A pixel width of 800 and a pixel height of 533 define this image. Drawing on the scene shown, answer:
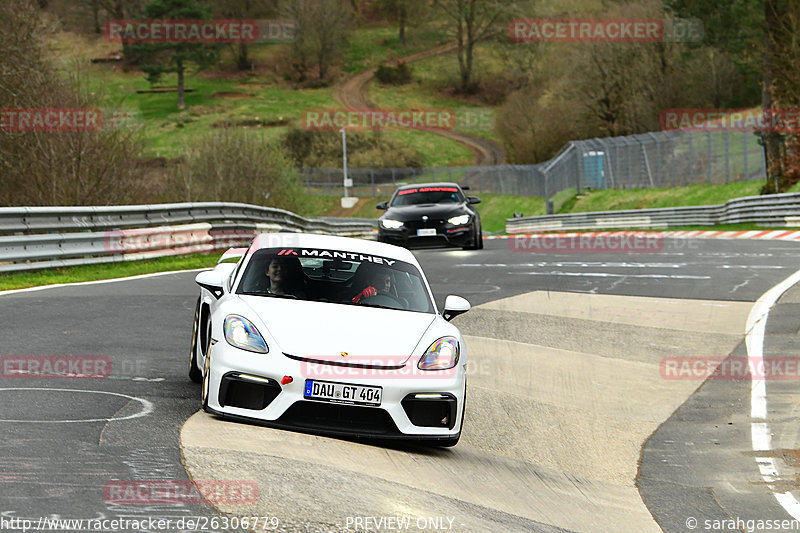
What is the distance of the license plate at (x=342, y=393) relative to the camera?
679 centimetres

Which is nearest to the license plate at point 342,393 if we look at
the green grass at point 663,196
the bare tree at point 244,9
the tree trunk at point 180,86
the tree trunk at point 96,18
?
the green grass at point 663,196

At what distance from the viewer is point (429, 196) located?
23719 mm

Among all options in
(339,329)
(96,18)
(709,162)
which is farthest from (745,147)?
(96,18)

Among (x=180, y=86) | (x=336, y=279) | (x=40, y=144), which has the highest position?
A: (x=180, y=86)

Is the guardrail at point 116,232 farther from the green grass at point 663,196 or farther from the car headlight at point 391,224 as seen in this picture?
the green grass at point 663,196

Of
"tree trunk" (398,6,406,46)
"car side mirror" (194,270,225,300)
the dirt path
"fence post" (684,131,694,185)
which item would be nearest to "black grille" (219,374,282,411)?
"car side mirror" (194,270,225,300)

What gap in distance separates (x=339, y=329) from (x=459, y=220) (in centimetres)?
1594

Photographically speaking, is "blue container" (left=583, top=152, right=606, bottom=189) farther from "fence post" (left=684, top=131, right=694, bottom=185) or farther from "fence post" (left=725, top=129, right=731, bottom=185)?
"fence post" (left=725, top=129, right=731, bottom=185)

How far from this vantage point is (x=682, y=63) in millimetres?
65250

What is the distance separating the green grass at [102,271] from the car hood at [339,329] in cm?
939

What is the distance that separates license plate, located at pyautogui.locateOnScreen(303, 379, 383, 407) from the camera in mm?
6793

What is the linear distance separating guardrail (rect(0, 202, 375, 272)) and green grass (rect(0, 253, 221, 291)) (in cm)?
12

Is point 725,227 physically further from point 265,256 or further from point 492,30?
point 492,30

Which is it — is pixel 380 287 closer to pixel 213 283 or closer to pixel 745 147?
pixel 213 283
